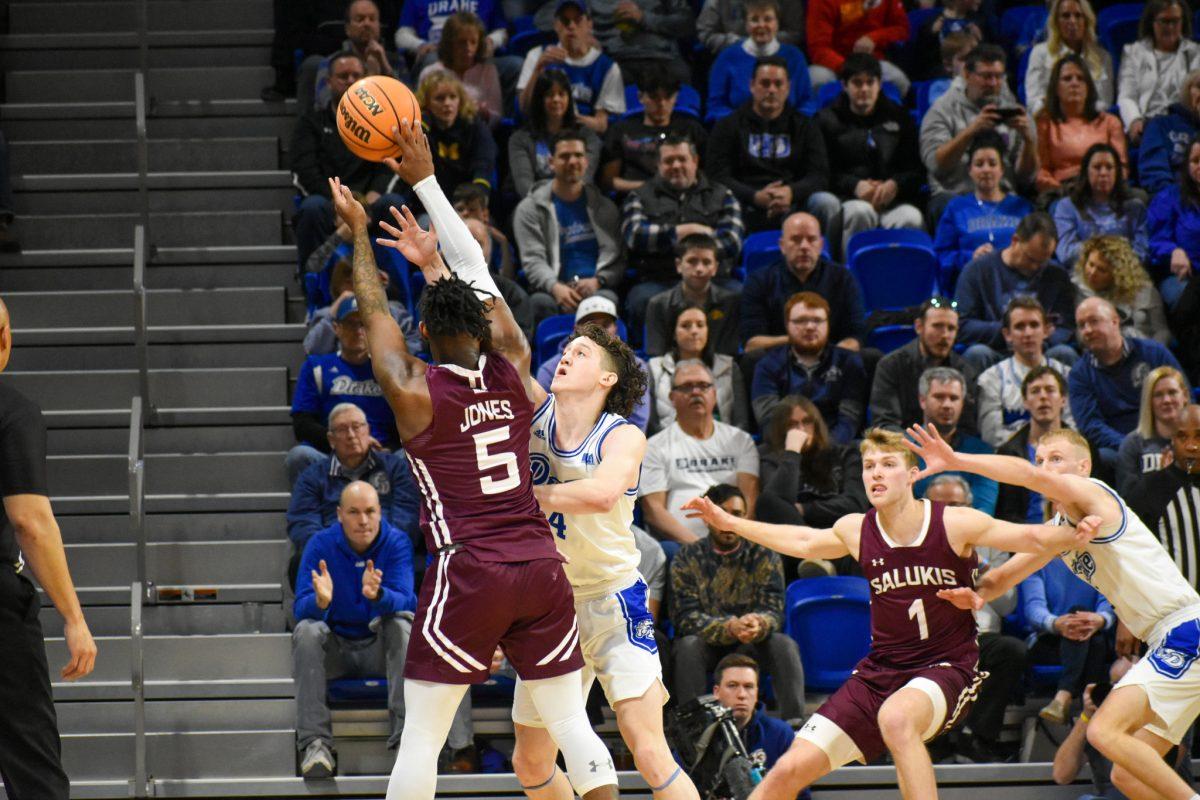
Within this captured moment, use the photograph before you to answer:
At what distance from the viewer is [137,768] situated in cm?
788

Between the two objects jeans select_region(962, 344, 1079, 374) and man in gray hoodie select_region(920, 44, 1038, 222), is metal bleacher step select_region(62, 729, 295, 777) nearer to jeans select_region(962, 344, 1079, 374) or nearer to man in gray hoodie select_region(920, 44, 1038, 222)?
jeans select_region(962, 344, 1079, 374)

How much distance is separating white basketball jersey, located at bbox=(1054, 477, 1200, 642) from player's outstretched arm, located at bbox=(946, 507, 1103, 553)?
0.34 m

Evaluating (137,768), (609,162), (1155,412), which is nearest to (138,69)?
(609,162)

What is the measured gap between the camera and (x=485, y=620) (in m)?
5.25

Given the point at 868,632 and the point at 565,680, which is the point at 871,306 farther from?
the point at 565,680

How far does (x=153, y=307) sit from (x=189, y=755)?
10.9ft

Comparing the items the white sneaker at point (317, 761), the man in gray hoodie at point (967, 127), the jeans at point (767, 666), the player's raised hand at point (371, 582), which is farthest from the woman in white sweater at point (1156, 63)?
the white sneaker at point (317, 761)

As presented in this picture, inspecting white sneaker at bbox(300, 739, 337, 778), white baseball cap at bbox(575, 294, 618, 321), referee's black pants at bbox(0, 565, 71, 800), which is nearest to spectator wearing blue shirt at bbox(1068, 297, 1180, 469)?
white baseball cap at bbox(575, 294, 618, 321)

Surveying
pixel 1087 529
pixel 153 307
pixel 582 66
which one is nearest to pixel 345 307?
pixel 153 307

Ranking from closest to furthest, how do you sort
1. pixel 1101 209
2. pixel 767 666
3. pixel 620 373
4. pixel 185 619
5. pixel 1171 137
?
pixel 620 373, pixel 767 666, pixel 185 619, pixel 1101 209, pixel 1171 137

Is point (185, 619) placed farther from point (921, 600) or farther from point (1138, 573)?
point (1138, 573)

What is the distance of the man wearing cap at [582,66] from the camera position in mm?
11359

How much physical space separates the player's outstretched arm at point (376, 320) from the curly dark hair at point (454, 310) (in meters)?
0.13

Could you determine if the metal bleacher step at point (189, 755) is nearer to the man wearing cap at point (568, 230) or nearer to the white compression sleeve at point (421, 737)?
the white compression sleeve at point (421, 737)
